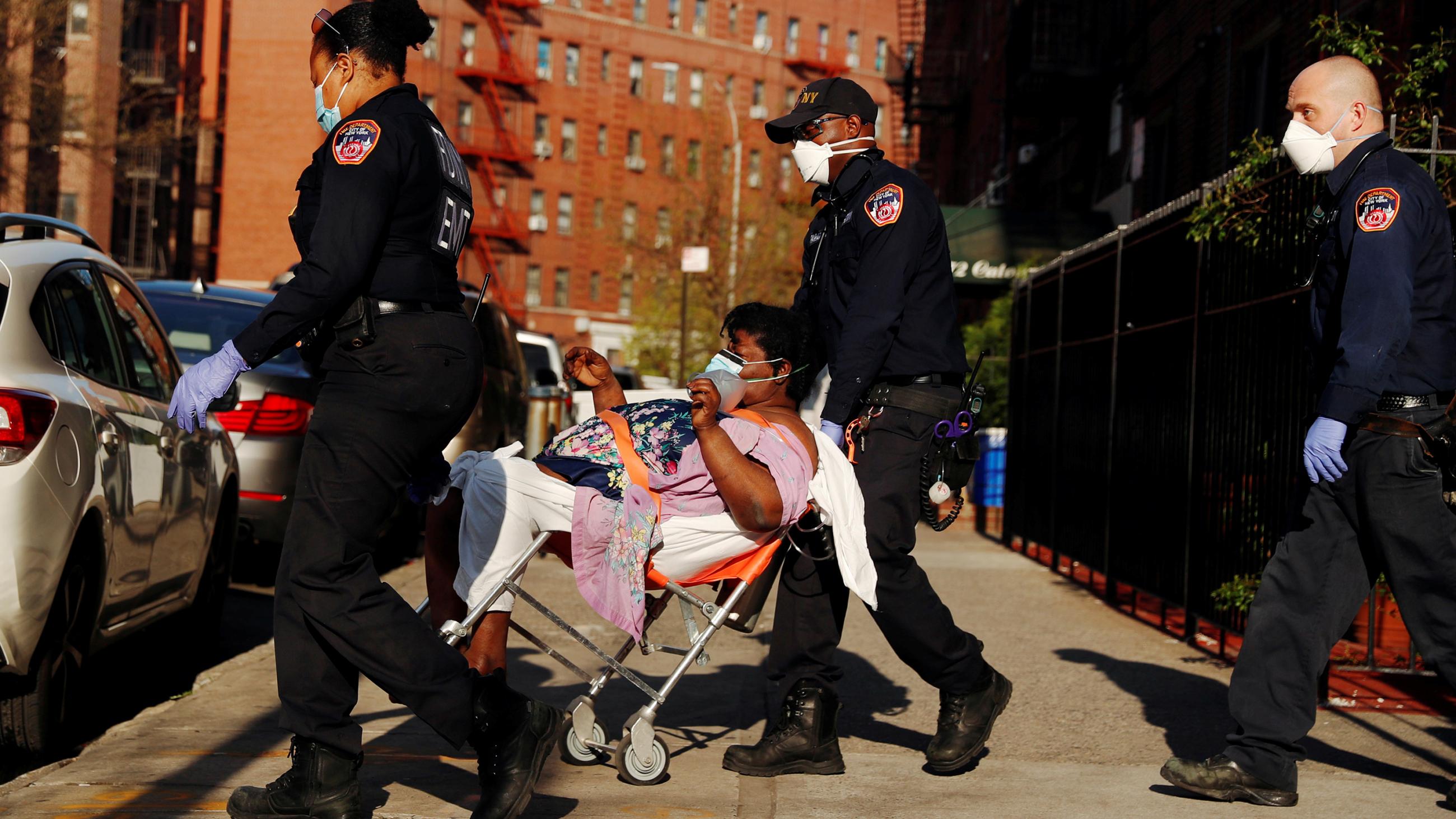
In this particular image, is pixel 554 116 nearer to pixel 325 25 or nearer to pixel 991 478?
pixel 991 478

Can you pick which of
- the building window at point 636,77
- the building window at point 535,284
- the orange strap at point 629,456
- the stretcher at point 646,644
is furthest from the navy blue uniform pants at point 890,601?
the building window at point 636,77

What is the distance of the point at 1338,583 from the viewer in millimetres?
4621

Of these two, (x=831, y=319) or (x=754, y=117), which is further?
(x=754, y=117)

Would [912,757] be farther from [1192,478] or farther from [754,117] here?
[754,117]

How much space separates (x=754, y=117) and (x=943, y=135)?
29.1m

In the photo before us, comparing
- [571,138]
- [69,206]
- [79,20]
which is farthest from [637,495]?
[571,138]

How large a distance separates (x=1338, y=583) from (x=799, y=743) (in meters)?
1.61

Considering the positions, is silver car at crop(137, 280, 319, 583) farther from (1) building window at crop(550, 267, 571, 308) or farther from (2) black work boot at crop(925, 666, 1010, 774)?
(1) building window at crop(550, 267, 571, 308)

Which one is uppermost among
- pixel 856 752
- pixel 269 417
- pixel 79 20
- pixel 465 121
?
pixel 465 121

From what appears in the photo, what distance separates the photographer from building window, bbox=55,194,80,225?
54656 millimetres

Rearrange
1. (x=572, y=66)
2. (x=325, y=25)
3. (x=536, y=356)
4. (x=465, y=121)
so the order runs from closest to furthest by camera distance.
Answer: (x=325, y=25) → (x=536, y=356) → (x=465, y=121) → (x=572, y=66)

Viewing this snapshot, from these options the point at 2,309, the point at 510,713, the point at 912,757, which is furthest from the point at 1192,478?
the point at 2,309

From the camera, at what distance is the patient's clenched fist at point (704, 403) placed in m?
4.44

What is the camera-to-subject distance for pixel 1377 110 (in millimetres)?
4723
